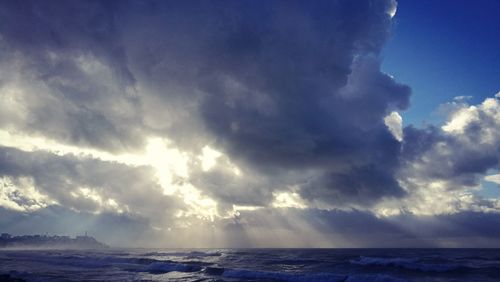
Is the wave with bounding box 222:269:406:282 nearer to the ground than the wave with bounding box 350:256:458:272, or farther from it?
nearer to the ground

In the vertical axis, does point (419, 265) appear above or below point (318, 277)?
above

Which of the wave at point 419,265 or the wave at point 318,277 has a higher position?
the wave at point 419,265

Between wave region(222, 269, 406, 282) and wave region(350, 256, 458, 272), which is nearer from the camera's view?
wave region(222, 269, 406, 282)

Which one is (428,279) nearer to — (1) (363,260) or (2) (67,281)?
(1) (363,260)

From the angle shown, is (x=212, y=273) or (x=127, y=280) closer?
(x=127, y=280)

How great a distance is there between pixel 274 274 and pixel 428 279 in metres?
18.4

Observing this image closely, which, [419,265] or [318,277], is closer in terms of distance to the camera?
[318,277]

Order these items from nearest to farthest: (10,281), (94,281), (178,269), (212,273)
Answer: (10,281), (94,281), (212,273), (178,269)

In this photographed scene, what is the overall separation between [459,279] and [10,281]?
48177mm

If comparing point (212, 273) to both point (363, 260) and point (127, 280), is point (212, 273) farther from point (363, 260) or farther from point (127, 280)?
point (363, 260)

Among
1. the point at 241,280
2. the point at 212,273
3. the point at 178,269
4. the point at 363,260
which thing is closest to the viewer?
the point at 241,280

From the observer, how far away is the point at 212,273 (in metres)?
49.0

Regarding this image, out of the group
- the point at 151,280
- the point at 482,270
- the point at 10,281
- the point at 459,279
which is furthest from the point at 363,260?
the point at 10,281

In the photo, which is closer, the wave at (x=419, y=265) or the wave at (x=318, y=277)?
the wave at (x=318, y=277)
